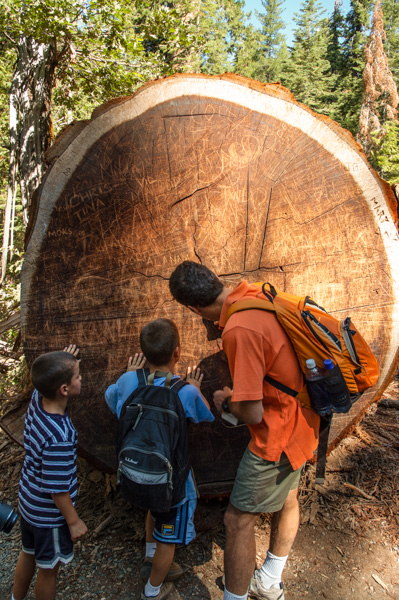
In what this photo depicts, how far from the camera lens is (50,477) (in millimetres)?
1744

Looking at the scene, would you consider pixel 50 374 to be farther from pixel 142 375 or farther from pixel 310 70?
pixel 310 70

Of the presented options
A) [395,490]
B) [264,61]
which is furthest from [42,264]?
[264,61]

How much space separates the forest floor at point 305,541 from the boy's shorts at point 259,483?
688 millimetres

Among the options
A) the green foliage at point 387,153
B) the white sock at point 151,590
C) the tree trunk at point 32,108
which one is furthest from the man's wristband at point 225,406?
the green foliage at point 387,153

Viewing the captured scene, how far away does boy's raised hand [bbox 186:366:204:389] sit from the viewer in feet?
7.04

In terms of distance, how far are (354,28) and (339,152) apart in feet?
154

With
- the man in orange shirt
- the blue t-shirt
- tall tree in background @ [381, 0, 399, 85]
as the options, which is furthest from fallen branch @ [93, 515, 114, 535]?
tall tree in background @ [381, 0, 399, 85]

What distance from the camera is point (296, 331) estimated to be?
1.66 m

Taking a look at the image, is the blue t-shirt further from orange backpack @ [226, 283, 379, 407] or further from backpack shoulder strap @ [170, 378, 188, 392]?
orange backpack @ [226, 283, 379, 407]

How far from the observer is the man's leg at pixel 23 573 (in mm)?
1910

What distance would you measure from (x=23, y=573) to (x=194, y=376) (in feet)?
4.10

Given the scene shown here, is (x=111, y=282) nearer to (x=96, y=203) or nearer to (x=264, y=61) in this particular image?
(x=96, y=203)

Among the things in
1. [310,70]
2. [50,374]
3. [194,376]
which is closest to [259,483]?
[194,376]

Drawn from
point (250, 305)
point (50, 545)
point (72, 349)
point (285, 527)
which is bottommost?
point (285, 527)
